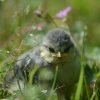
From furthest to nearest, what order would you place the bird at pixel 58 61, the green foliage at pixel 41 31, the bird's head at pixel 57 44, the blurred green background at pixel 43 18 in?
→ the blurred green background at pixel 43 18
the bird's head at pixel 57 44
the bird at pixel 58 61
the green foliage at pixel 41 31

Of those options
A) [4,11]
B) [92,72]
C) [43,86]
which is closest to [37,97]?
[43,86]

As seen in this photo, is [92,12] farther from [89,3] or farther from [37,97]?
[37,97]

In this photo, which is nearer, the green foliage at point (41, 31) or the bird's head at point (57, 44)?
the green foliage at point (41, 31)

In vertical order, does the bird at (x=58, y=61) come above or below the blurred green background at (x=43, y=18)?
below

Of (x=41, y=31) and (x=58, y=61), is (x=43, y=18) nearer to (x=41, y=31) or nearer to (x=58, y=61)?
(x=41, y=31)

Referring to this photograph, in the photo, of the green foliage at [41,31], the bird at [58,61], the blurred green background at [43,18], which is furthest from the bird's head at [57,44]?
the blurred green background at [43,18]

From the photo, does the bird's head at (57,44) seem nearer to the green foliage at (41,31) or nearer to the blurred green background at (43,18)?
the green foliage at (41,31)

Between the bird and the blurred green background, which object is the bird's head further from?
the blurred green background

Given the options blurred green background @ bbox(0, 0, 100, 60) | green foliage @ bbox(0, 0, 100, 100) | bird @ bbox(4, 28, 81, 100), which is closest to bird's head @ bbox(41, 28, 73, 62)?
bird @ bbox(4, 28, 81, 100)

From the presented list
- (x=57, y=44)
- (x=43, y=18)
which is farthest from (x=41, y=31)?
(x=57, y=44)
